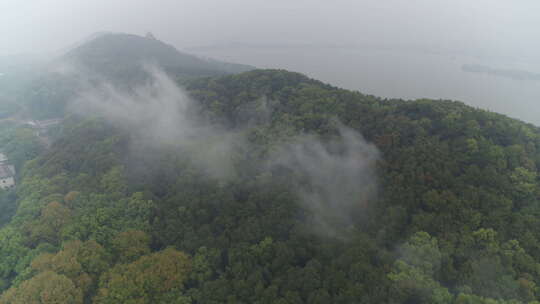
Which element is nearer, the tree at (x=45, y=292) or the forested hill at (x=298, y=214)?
the tree at (x=45, y=292)

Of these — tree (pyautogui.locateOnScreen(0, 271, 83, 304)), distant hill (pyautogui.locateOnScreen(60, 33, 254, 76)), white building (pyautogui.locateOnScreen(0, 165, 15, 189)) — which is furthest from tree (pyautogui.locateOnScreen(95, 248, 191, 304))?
distant hill (pyautogui.locateOnScreen(60, 33, 254, 76))

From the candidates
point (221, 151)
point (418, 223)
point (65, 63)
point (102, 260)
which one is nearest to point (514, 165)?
point (418, 223)

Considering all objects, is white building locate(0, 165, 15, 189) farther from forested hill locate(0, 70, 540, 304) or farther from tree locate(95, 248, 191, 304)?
tree locate(95, 248, 191, 304)

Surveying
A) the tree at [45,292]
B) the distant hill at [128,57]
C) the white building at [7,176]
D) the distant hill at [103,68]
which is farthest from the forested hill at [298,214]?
the distant hill at [128,57]

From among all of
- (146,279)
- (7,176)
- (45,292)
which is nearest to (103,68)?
(7,176)

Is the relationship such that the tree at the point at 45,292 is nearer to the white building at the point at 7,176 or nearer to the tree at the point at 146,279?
the tree at the point at 146,279

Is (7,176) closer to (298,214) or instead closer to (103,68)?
(298,214)
